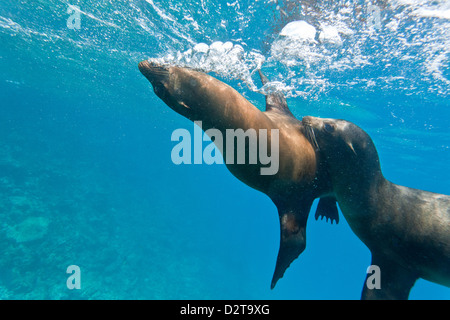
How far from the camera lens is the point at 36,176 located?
67.8 feet

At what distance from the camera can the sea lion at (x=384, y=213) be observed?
282 cm

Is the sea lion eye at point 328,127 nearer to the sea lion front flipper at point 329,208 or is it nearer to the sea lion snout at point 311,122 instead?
the sea lion snout at point 311,122

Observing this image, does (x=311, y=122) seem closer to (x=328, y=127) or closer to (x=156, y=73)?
(x=328, y=127)

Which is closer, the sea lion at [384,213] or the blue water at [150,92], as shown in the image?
the sea lion at [384,213]

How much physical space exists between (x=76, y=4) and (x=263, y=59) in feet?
27.5

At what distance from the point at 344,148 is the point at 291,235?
1.12m

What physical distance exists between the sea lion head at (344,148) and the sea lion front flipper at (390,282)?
118 cm

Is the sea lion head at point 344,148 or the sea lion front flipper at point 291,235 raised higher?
the sea lion head at point 344,148

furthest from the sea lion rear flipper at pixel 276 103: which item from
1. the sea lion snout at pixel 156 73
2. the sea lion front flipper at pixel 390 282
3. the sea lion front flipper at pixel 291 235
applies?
the sea lion front flipper at pixel 390 282

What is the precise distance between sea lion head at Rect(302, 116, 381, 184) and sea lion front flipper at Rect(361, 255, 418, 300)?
1181 mm

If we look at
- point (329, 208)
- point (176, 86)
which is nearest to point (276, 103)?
point (329, 208)

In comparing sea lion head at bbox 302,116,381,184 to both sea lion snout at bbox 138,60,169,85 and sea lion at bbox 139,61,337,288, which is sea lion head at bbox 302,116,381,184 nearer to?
sea lion at bbox 139,61,337,288

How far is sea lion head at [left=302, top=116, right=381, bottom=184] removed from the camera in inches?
110
